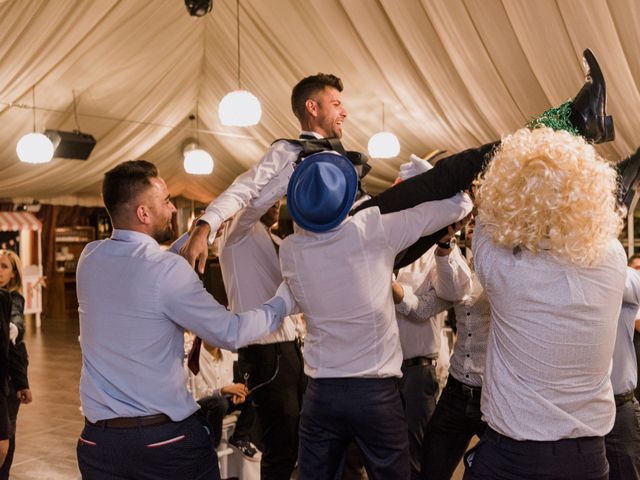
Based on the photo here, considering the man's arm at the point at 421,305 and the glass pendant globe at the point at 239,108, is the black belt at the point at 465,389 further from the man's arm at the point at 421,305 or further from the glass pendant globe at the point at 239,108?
the glass pendant globe at the point at 239,108

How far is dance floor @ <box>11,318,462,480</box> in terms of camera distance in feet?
15.1

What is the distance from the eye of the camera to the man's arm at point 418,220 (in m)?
2.06

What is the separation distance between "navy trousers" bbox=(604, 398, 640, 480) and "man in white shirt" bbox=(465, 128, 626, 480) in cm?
71

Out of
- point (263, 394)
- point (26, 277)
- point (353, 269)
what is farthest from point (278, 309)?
point (26, 277)

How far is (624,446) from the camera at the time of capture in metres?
2.31

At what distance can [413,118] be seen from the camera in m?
7.92

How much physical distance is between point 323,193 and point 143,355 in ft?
2.35

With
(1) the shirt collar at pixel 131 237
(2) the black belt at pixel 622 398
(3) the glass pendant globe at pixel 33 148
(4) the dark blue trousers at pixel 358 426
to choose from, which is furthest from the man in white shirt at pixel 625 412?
(3) the glass pendant globe at pixel 33 148

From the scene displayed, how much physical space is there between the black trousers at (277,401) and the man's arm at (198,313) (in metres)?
0.88

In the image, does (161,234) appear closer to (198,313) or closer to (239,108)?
(198,313)

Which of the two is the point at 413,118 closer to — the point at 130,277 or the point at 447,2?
the point at 447,2

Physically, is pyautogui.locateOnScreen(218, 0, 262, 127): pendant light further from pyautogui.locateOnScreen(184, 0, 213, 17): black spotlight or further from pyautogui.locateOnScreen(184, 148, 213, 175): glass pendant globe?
pyautogui.locateOnScreen(184, 148, 213, 175): glass pendant globe

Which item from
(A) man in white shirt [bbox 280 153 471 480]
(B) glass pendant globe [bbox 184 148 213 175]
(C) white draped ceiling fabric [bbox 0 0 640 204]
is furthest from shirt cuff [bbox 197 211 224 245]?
(B) glass pendant globe [bbox 184 148 213 175]

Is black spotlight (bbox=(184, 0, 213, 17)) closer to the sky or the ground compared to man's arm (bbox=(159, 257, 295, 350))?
closer to the sky
